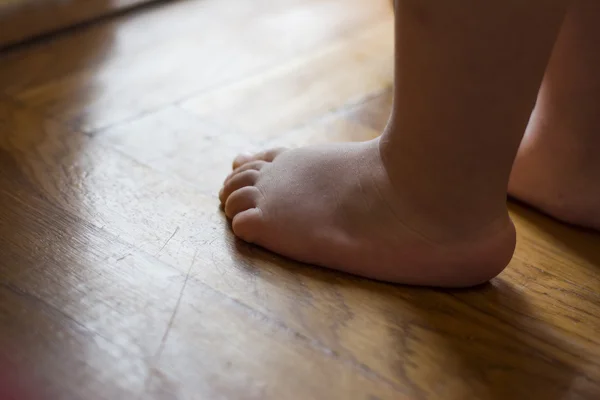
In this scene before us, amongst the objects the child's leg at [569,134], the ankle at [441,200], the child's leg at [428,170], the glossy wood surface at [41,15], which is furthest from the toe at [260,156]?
the glossy wood surface at [41,15]

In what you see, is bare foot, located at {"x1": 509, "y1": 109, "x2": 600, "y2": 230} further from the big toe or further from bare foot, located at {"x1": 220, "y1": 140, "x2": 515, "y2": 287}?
the big toe

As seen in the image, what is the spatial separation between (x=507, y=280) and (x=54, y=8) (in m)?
0.87

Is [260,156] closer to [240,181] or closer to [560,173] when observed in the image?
[240,181]

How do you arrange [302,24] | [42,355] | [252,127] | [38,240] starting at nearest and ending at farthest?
[42,355] → [38,240] → [252,127] → [302,24]

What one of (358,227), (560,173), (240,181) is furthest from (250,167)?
(560,173)

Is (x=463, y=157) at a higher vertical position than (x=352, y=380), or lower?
higher

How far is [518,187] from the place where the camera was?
75 cm

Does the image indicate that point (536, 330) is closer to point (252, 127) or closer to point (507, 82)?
point (507, 82)

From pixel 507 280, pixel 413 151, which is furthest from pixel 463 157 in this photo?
pixel 507 280

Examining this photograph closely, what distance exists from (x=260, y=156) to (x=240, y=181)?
0.05 metres

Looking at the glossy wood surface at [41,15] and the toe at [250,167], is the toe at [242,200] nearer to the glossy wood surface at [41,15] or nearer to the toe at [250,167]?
the toe at [250,167]

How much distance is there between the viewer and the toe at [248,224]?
63 centimetres

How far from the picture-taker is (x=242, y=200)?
66 centimetres

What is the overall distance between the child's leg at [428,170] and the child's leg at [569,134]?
0.48ft
